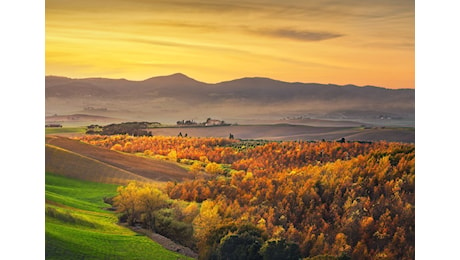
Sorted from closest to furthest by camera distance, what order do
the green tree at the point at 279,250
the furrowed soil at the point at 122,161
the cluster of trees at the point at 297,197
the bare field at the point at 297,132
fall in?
1. the green tree at the point at 279,250
2. the cluster of trees at the point at 297,197
3. the furrowed soil at the point at 122,161
4. the bare field at the point at 297,132

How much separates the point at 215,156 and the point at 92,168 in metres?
1.67

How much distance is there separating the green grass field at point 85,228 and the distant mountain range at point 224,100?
1011mm

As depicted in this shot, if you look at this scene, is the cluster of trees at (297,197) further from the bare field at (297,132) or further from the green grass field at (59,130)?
the green grass field at (59,130)

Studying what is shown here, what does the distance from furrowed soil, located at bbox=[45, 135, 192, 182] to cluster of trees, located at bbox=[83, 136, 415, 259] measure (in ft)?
0.41

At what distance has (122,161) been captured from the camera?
10.7 meters

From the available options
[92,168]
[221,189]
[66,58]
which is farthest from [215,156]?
[66,58]

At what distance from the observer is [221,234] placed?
10109 millimetres

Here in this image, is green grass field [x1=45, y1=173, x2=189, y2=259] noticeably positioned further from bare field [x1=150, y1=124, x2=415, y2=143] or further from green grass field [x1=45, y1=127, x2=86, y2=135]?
bare field [x1=150, y1=124, x2=415, y2=143]

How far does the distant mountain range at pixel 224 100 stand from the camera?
1062cm

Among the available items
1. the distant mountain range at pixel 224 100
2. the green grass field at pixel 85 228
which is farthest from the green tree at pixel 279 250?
the distant mountain range at pixel 224 100

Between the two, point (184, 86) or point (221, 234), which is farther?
point (184, 86)

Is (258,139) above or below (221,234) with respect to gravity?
above

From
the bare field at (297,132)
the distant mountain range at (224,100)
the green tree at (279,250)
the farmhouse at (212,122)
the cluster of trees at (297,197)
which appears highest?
the distant mountain range at (224,100)
